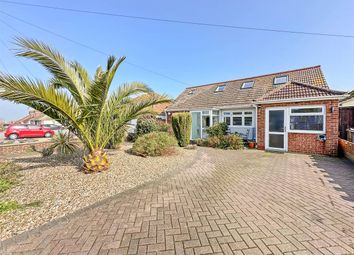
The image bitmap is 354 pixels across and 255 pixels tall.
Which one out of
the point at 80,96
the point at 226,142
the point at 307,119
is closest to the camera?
the point at 80,96

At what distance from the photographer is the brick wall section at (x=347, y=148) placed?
7077 millimetres

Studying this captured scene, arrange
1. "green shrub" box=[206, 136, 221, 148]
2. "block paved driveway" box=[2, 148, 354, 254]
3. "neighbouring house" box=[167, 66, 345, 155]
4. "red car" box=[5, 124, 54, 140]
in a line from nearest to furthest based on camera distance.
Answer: "block paved driveway" box=[2, 148, 354, 254] → "neighbouring house" box=[167, 66, 345, 155] → "green shrub" box=[206, 136, 221, 148] → "red car" box=[5, 124, 54, 140]

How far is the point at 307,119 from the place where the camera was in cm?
872

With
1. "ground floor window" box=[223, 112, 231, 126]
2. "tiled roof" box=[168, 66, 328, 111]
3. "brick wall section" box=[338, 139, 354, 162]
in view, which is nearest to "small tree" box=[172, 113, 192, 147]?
"tiled roof" box=[168, 66, 328, 111]

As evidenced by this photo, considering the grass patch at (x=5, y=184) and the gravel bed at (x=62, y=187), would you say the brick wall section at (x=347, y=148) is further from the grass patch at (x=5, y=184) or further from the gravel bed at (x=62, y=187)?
the grass patch at (x=5, y=184)

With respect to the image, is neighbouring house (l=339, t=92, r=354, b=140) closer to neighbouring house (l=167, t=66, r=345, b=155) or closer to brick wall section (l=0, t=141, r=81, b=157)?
neighbouring house (l=167, t=66, r=345, b=155)

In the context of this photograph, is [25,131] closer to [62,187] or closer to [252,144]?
[62,187]

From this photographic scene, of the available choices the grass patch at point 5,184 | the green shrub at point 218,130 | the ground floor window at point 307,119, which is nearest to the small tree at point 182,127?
the green shrub at point 218,130

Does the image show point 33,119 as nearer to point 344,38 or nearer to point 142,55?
point 142,55

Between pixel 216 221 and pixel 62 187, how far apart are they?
3977mm

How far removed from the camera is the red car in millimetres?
18078

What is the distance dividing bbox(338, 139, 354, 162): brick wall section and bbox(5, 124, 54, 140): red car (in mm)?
26762

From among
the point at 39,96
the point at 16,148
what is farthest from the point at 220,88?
the point at 16,148

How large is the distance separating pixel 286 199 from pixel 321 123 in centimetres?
678
